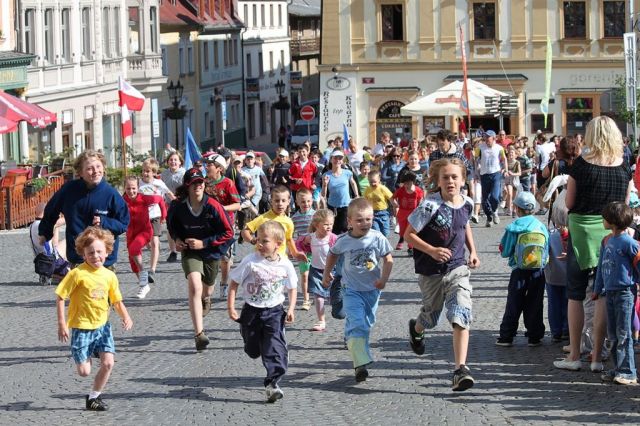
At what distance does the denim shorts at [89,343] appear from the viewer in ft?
39.2

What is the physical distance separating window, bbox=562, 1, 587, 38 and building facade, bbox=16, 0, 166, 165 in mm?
14289

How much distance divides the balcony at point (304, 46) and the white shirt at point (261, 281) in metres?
83.2

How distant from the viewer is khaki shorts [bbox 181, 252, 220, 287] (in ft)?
48.9

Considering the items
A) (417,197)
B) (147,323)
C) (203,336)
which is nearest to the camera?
(203,336)

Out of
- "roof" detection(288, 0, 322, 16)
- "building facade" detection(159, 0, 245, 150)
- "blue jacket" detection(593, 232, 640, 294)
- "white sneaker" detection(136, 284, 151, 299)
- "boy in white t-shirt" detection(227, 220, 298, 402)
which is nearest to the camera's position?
"blue jacket" detection(593, 232, 640, 294)

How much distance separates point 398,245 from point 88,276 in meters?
13.6

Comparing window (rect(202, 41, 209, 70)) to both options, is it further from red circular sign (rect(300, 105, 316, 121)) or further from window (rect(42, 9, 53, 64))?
window (rect(42, 9, 53, 64))

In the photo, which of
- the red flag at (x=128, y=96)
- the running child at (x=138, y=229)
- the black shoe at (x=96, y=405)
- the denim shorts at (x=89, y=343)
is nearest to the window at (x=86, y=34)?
the red flag at (x=128, y=96)

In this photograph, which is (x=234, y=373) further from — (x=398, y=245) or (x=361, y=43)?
(x=361, y=43)

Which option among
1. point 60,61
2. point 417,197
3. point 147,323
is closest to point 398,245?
point 417,197

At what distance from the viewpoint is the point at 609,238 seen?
12.3 m

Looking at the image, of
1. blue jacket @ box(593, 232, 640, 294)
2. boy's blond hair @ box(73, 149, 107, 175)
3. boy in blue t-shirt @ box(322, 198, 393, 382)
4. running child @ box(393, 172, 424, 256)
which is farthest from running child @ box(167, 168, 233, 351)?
running child @ box(393, 172, 424, 256)

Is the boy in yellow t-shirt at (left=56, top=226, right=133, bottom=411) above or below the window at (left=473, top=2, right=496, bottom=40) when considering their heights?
below

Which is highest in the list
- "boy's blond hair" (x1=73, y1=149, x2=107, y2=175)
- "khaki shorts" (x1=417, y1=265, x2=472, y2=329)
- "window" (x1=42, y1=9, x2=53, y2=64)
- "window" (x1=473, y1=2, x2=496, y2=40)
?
"window" (x1=473, y1=2, x2=496, y2=40)
